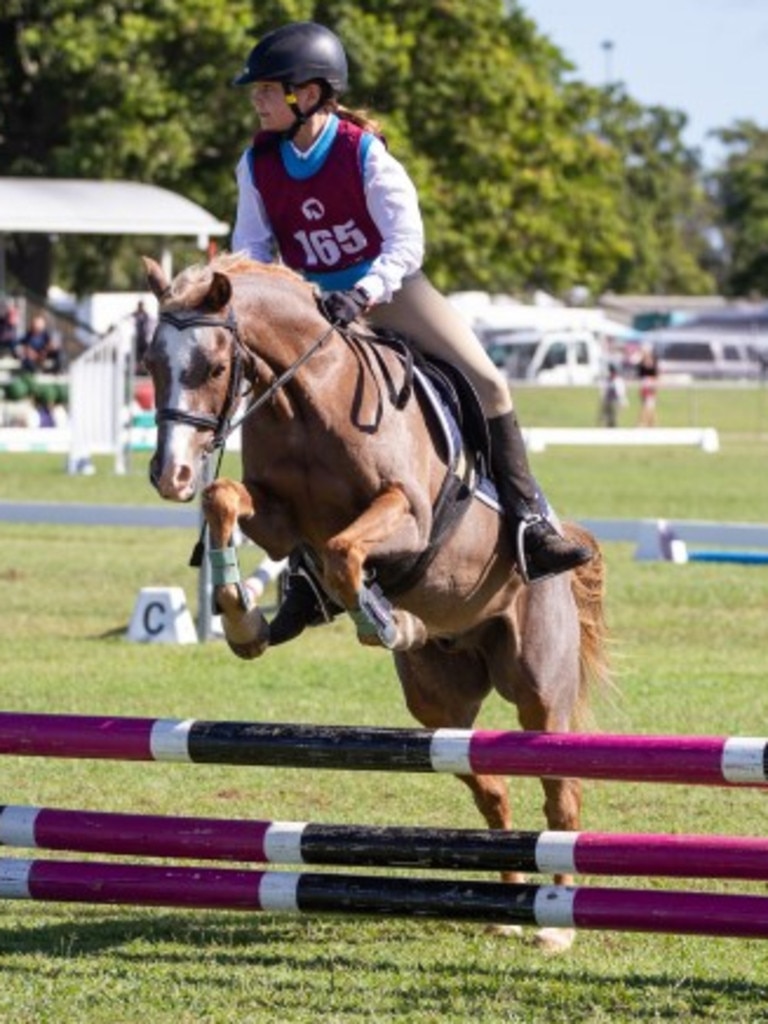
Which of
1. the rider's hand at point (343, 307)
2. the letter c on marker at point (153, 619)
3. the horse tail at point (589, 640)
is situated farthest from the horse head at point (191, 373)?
the letter c on marker at point (153, 619)

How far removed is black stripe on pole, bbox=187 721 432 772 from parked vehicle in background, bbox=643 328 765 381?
Answer: 280ft

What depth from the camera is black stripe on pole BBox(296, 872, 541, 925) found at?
6.55m

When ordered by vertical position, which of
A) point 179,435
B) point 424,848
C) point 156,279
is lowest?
point 424,848

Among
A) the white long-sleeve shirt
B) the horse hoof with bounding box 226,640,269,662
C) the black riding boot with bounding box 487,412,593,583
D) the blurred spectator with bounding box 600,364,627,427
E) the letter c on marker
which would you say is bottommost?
the blurred spectator with bounding box 600,364,627,427

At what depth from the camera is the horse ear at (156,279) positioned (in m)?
6.94

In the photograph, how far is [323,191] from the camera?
757cm

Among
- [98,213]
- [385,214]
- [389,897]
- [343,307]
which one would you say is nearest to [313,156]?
[385,214]

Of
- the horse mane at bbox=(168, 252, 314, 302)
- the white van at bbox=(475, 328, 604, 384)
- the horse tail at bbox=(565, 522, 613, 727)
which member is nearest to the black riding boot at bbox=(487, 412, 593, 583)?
the horse tail at bbox=(565, 522, 613, 727)

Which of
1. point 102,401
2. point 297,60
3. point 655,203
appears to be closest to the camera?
point 297,60

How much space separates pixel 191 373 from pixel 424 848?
151cm

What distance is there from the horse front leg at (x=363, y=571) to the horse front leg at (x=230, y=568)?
10.4 inches

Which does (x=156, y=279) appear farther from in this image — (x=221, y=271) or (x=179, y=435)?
(x=179, y=435)

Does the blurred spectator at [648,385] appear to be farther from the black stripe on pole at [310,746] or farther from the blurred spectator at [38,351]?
the black stripe on pole at [310,746]

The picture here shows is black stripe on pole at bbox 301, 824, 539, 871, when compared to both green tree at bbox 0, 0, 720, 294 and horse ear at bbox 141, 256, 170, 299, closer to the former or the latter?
horse ear at bbox 141, 256, 170, 299
